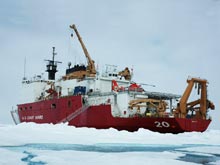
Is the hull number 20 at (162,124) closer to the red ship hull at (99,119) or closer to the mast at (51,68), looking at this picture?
the red ship hull at (99,119)

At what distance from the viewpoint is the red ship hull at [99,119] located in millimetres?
23531

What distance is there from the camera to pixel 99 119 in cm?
2619

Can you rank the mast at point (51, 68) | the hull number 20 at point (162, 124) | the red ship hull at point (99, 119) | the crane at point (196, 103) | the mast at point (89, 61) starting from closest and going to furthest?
1. the hull number 20 at point (162, 124)
2. the red ship hull at point (99, 119)
3. the crane at point (196, 103)
4. the mast at point (89, 61)
5. the mast at point (51, 68)

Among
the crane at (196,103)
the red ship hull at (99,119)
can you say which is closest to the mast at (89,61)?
the red ship hull at (99,119)

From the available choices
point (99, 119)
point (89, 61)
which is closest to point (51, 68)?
point (89, 61)

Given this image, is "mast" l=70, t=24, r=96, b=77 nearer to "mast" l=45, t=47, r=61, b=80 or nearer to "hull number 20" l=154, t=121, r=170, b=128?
"mast" l=45, t=47, r=61, b=80

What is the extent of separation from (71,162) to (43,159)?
105cm

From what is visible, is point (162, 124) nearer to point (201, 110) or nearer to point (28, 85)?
point (201, 110)

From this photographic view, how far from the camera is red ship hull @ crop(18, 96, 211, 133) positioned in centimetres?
2353

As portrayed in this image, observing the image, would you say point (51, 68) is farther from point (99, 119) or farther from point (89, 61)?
point (99, 119)

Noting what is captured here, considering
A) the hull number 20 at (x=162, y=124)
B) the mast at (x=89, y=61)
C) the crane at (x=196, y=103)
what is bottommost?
the hull number 20 at (x=162, y=124)

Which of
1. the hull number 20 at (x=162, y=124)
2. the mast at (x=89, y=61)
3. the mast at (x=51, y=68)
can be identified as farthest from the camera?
the mast at (x=51, y=68)

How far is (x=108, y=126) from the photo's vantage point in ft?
83.4

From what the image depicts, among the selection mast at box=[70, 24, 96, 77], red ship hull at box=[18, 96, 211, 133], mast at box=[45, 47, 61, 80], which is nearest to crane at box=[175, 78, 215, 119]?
red ship hull at box=[18, 96, 211, 133]
